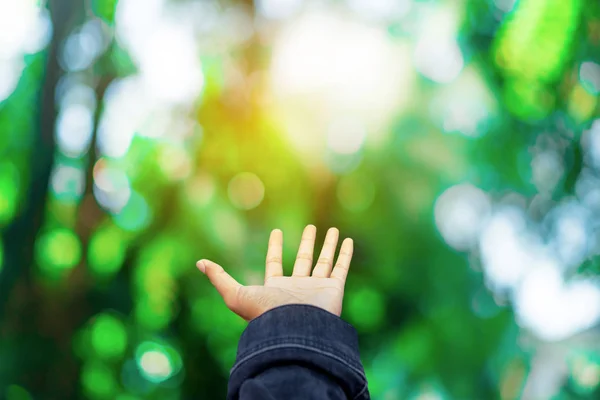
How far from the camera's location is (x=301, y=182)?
1.23 meters

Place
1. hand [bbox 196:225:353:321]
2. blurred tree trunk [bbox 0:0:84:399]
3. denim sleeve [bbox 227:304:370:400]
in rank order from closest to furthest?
denim sleeve [bbox 227:304:370:400]
hand [bbox 196:225:353:321]
blurred tree trunk [bbox 0:0:84:399]

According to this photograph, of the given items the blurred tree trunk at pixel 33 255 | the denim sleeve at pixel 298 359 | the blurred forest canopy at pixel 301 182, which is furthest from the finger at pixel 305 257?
the blurred tree trunk at pixel 33 255

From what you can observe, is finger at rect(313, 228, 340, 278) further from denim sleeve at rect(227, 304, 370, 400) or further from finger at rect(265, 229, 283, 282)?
denim sleeve at rect(227, 304, 370, 400)

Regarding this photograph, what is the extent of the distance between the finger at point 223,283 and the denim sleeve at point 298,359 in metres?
0.12

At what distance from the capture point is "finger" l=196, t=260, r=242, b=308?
1.84 feet

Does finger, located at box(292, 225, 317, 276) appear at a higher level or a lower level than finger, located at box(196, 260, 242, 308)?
higher

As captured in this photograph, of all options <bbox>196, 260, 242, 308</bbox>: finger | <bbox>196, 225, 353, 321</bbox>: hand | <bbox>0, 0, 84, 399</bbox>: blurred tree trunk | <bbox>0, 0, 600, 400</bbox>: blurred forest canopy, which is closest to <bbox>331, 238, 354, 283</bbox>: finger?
<bbox>196, 225, 353, 321</bbox>: hand

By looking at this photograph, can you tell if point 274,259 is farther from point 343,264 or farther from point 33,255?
point 33,255

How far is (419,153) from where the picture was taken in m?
1.24

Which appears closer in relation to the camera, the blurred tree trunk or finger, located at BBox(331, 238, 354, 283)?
finger, located at BBox(331, 238, 354, 283)

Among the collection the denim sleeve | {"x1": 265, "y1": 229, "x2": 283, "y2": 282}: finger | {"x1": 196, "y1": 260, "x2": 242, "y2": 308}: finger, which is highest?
{"x1": 265, "y1": 229, "x2": 283, "y2": 282}: finger

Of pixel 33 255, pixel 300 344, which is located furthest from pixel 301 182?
pixel 300 344

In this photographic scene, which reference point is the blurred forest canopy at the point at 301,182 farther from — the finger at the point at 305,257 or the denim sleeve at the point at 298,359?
the denim sleeve at the point at 298,359

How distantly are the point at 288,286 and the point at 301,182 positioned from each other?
685 millimetres
